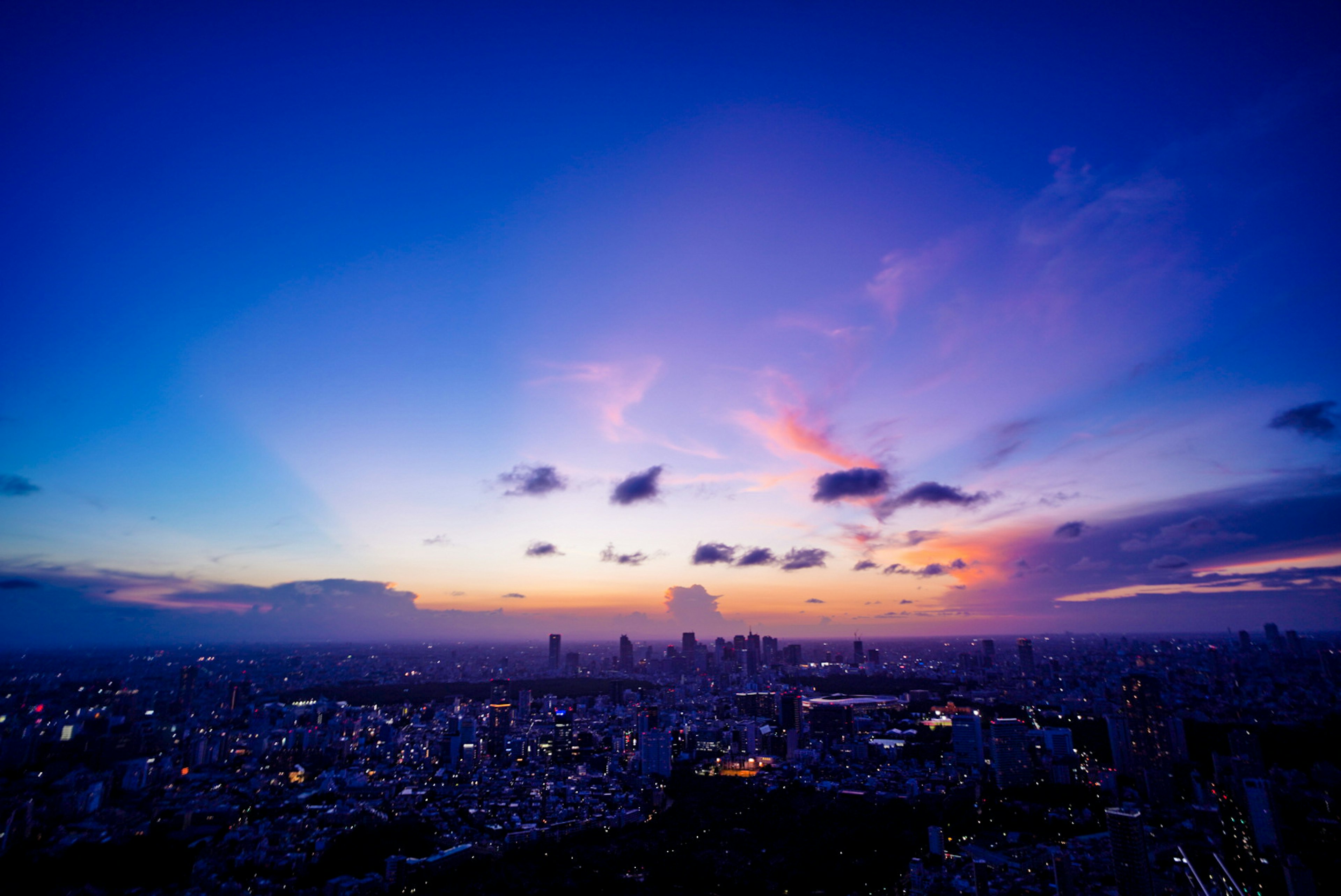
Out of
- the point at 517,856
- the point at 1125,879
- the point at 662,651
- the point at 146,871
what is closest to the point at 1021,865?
the point at 1125,879

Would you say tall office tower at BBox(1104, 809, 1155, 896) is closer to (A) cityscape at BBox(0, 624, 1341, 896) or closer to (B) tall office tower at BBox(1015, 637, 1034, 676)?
(A) cityscape at BBox(0, 624, 1341, 896)

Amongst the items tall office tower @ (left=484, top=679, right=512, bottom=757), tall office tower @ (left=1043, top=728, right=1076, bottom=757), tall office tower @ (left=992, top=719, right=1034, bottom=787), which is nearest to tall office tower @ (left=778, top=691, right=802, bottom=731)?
tall office tower @ (left=992, top=719, right=1034, bottom=787)

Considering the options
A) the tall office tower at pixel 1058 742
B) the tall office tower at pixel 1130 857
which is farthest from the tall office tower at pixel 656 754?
the tall office tower at pixel 1130 857

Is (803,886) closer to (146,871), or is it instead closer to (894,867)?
(894,867)

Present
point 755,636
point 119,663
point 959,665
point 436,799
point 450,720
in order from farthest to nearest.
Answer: point 755,636
point 959,665
point 119,663
point 450,720
point 436,799

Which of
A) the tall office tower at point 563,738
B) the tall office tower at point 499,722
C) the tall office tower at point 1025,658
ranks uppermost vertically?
the tall office tower at point 1025,658

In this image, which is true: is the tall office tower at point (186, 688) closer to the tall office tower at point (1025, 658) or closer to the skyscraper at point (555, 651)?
the skyscraper at point (555, 651)
